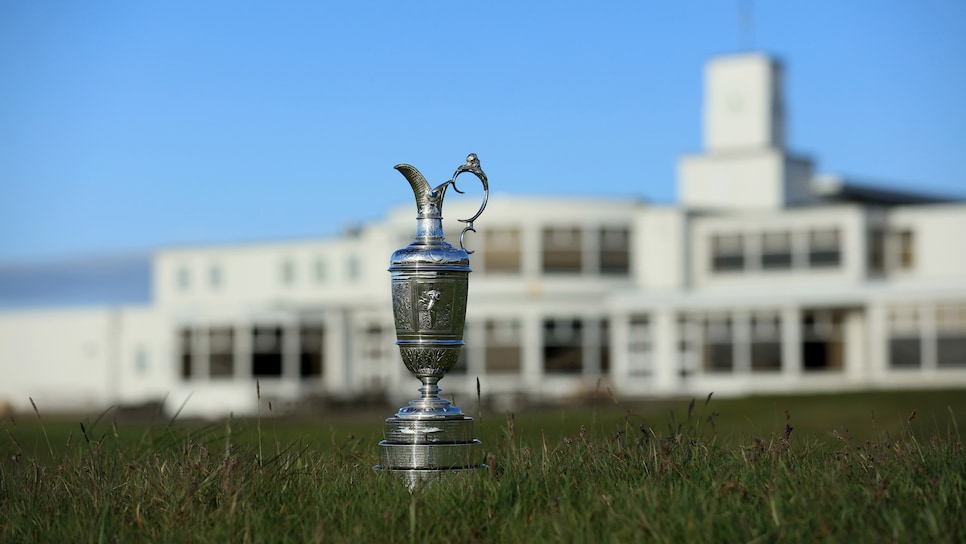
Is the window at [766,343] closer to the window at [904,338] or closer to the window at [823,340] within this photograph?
the window at [823,340]

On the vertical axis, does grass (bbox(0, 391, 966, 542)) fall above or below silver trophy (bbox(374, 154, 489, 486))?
below

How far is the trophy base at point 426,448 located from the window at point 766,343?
1258 inches

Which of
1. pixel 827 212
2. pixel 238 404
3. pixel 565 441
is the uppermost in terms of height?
pixel 827 212

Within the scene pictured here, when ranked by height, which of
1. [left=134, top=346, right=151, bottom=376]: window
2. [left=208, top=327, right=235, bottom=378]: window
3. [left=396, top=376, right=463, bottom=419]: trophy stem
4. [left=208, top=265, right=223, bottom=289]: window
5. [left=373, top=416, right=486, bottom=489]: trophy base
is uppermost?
[left=208, top=265, right=223, bottom=289]: window

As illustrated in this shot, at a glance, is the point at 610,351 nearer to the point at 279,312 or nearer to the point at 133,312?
the point at 279,312

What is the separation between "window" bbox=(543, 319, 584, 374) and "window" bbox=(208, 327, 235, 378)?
11033mm

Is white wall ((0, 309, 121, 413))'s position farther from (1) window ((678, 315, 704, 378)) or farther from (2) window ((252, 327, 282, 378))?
(1) window ((678, 315, 704, 378))

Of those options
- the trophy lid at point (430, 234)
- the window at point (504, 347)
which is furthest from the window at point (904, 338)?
the trophy lid at point (430, 234)

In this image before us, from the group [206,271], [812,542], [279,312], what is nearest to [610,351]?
[279,312]

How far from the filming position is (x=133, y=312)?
2175 inches

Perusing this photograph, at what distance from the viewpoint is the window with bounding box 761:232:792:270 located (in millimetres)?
42406

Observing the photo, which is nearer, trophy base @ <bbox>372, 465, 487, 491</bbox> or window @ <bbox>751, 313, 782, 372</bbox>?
trophy base @ <bbox>372, 465, 487, 491</bbox>

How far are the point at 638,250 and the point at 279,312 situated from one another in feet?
39.5

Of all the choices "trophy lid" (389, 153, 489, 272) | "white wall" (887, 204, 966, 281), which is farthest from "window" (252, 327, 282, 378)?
"trophy lid" (389, 153, 489, 272)
